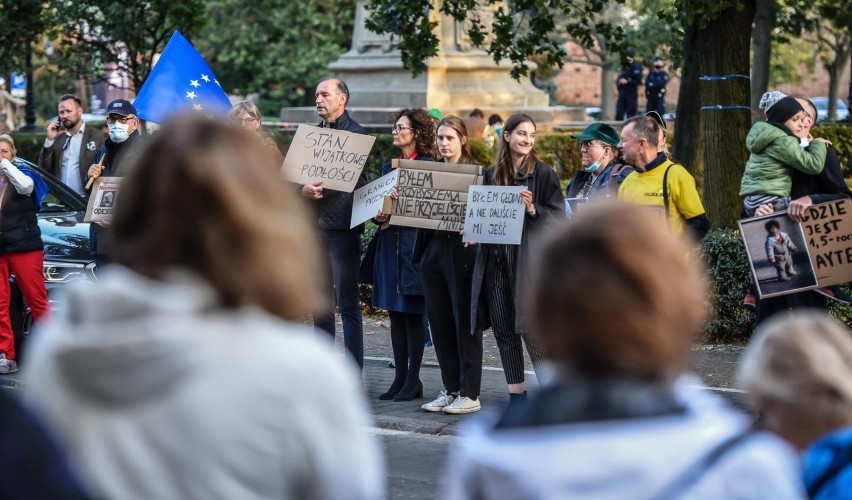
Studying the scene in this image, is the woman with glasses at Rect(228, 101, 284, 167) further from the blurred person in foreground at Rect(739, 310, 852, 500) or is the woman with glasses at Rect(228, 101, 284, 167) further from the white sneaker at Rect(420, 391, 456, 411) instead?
the blurred person in foreground at Rect(739, 310, 852, 500)

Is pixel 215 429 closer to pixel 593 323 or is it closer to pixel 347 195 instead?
pixel 593 323

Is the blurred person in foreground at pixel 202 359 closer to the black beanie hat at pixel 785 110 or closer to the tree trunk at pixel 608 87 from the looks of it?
the black beanie hat at pixel 785 110

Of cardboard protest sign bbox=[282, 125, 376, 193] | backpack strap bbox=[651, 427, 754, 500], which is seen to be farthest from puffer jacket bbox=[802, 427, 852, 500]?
cardboard protest sign bbox=[282, 125, 376, 193]

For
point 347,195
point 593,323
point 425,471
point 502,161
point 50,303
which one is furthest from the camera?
point 50,303

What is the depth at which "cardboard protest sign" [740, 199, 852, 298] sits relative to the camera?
25.4 ft

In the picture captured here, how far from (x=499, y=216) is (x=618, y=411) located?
5.64 metres

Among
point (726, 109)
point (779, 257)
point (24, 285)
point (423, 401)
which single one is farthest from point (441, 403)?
point (726, 109)

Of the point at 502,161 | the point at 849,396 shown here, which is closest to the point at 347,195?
the point at 502,161

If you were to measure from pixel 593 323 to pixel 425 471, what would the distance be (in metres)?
4.75

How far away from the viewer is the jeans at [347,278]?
8828mm

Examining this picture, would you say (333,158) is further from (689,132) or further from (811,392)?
(689,132)

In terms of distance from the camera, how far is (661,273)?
7.37 ft

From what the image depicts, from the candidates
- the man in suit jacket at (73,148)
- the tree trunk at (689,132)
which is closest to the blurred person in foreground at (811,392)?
the man in suit jacket at (73,148)

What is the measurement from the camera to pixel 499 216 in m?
7.81
